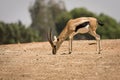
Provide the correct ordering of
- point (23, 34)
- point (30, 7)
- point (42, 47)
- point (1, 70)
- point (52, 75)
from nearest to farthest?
1. point (52, 75)
2. point (1, 70)
3. point (42, 47)
4. point (23, 34)
5. point (30, 7)

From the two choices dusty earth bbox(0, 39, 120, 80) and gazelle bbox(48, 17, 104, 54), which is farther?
gazelle bbox(48, 17, 104, 54)

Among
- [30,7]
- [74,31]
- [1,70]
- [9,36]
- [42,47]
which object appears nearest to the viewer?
[1,70]

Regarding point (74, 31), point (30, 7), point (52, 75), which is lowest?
point (52, 75)

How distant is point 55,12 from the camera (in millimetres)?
116375

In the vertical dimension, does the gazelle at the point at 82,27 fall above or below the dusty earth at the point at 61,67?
above

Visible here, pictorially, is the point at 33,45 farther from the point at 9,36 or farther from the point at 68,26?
the point at 9,36

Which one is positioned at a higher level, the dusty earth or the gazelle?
the gazelle

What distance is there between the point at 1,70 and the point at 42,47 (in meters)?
8.52

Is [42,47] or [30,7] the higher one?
[30,7]

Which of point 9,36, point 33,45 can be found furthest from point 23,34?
point 33,45

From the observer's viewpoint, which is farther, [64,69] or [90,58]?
[90,58]

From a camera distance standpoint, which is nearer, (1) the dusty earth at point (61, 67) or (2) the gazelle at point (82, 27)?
(1) the dusty earth at point (61, 67)

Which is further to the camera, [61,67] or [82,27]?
[82,27]

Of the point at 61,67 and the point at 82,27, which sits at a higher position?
the point at 82,27
